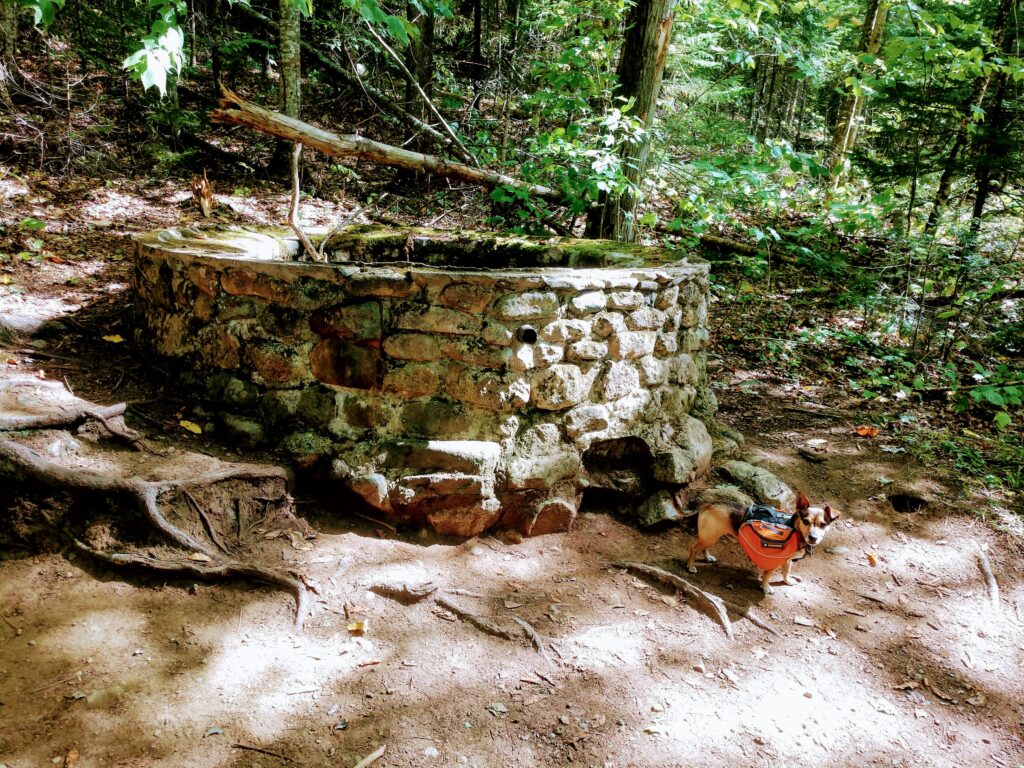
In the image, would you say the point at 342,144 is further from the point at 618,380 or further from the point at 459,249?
the point at 618,380

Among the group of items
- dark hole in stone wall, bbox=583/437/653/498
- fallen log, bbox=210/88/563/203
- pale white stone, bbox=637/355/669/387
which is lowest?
dark hole in stone wall, bbox=583/437/653/498

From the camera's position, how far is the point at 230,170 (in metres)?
8.70

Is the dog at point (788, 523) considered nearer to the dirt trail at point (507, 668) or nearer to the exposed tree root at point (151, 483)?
the dirt trail at point (507, 668)

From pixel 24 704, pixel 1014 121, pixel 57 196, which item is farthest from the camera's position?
pixel 1014 121

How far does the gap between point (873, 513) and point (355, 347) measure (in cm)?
376

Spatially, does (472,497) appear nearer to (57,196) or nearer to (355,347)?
(355,347)

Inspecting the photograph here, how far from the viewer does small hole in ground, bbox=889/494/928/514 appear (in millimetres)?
4398

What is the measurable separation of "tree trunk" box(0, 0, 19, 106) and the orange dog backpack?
9.40 meters

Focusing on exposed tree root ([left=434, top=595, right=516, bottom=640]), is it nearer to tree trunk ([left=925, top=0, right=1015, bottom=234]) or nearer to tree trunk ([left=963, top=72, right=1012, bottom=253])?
tree trunk ([left=963, top=72, right=1012, bottom=253])

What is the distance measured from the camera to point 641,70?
5.94 metres

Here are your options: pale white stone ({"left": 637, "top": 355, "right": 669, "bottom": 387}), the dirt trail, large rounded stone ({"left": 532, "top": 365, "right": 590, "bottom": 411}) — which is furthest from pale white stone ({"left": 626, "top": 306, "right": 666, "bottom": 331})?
the dirt trail

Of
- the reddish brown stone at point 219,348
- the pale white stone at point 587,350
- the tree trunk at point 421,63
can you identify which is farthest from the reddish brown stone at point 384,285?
the tree trunk at point 421,63

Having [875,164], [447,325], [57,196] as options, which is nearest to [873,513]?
[447,325]

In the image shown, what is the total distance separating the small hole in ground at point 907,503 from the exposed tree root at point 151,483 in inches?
161
